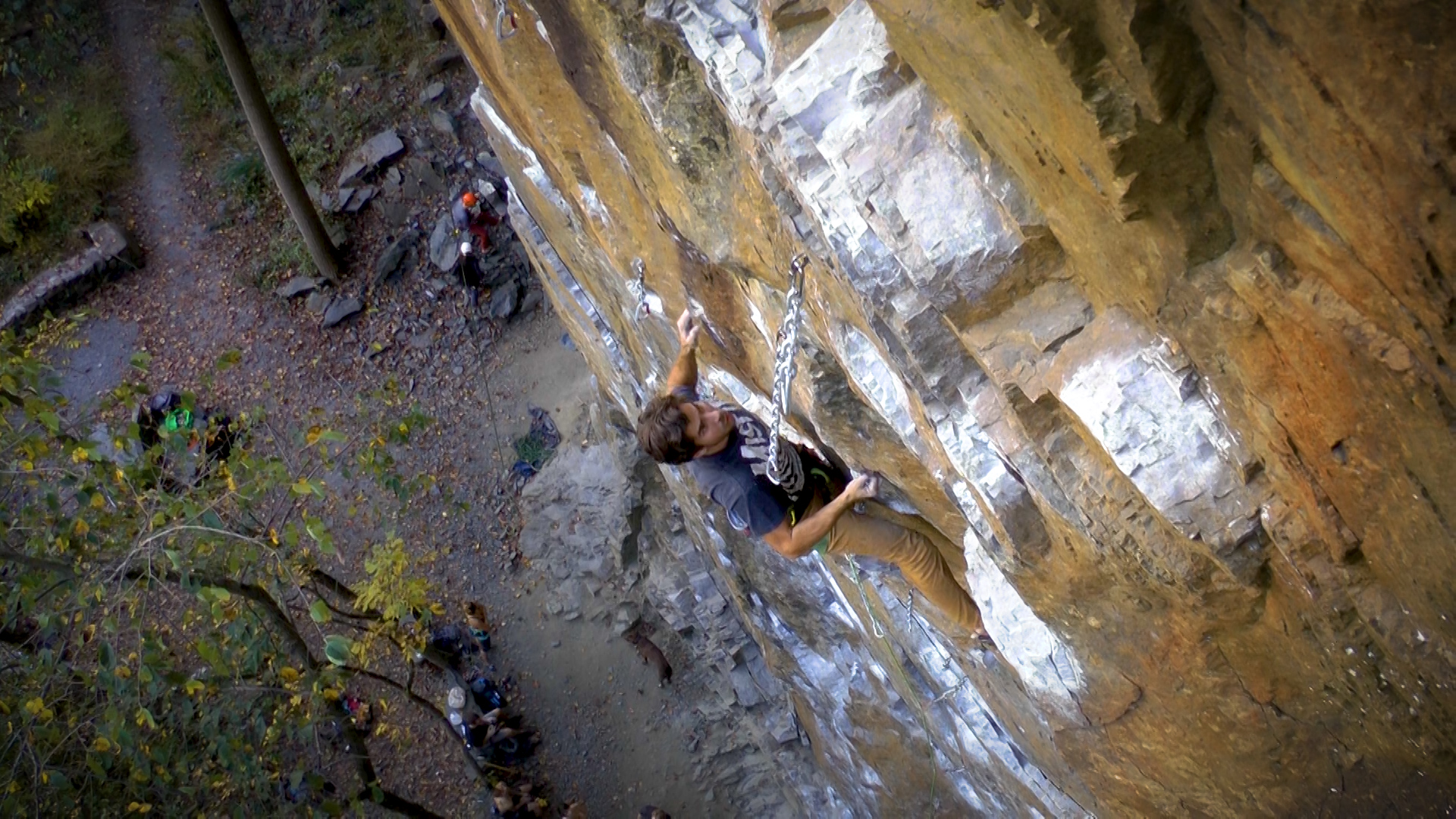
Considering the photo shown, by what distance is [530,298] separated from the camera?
12859 millimetres

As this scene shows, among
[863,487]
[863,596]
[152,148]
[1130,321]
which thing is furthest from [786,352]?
[152,148]

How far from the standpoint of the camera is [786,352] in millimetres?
4035

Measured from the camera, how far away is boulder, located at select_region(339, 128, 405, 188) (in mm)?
13523

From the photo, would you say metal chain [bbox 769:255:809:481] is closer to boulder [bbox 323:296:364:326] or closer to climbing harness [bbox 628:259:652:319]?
climbing harness [bbox 628:259:652:319]

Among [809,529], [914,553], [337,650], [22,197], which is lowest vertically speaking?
[914,553]

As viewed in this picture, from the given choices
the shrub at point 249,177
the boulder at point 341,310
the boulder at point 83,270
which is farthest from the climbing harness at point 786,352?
the boulder at point 83,270

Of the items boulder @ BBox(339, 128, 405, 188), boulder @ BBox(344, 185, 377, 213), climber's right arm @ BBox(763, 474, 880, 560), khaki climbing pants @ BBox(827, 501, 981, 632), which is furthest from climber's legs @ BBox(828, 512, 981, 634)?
boulder @ BBox(344, 185, 377, 213)

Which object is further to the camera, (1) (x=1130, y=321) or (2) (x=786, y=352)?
(2) (x=786, y=352)

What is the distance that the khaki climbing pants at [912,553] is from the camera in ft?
15.1

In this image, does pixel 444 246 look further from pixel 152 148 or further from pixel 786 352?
pixel 786 352

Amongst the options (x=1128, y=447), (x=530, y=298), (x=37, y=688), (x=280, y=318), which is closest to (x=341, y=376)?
(x=280, y=318)

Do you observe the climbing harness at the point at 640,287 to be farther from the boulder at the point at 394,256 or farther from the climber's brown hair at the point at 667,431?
the boulder at the point at 394,256

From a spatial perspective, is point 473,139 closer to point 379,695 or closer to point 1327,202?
point 379,695

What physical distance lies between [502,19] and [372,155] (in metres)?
9.36
